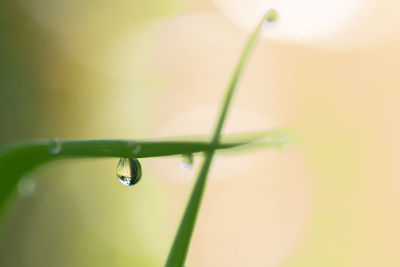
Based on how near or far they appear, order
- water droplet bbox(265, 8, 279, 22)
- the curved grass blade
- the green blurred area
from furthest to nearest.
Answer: the green blurred area, water droplet bbox(265, 8, 279, 22), the curved grass blade

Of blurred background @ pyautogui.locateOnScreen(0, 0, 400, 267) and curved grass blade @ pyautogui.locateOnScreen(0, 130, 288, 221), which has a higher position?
blurred background @ pyautogui.locateOnScreen(0, 0, 400, 267)

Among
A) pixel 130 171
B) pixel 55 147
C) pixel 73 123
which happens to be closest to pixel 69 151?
pixel 55 147

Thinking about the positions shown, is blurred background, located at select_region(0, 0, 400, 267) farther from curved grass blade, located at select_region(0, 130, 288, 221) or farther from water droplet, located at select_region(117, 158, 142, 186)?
curved grass blade, located at select_region(0, 130, 288, 221)

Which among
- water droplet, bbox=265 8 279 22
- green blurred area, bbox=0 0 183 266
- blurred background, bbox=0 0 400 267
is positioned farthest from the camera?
green blurred area, bbox=0 0 183 266

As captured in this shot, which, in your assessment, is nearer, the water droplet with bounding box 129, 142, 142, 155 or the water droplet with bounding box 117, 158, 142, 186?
the water droplet with bounding box 129, 142, 142, 155

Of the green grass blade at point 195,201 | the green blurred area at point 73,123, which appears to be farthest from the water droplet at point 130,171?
the green blurred area at point 73,123

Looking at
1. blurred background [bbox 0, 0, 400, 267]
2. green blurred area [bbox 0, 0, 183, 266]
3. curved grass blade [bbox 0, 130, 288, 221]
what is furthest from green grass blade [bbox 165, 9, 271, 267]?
green blurred area [bbox 0, 0, 183, 266]
